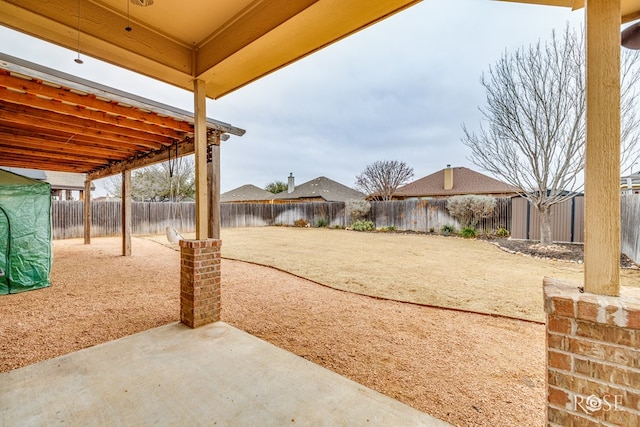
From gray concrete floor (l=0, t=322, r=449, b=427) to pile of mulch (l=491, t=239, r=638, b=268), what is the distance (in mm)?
7624

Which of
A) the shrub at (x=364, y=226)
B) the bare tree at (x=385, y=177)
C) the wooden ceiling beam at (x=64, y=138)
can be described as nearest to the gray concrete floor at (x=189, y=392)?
the wooden ceiling beam at (x=64, y=138)

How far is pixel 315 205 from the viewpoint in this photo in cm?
1792

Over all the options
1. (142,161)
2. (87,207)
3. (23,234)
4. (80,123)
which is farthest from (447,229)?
(87,207)

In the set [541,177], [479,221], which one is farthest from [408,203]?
[541,177]

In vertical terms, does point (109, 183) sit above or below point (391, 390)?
above

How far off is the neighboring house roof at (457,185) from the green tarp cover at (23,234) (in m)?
20.3

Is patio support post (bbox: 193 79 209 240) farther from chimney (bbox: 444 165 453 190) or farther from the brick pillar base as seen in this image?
chimney (bbox: 444 165 453 190)

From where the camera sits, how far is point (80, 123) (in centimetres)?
416


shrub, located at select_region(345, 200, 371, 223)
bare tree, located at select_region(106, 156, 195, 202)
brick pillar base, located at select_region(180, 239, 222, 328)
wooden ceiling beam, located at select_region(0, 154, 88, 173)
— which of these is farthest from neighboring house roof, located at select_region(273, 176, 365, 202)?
brick pillar base, located at select_region(180, 239, 222, 328)

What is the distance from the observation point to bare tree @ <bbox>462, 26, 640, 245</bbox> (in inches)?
306

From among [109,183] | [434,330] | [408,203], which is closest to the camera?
[434,330]

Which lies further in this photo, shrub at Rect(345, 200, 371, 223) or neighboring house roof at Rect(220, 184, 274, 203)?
neighboring house roof at Rect(220, 184, 274, 203)

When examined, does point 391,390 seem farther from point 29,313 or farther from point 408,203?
point 408,203

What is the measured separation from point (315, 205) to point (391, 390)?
1608 cm
